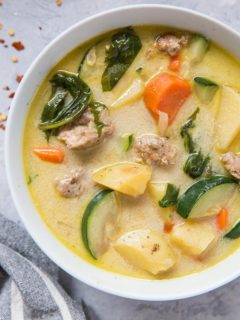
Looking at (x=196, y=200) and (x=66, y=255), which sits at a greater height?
(x=196, y=200)

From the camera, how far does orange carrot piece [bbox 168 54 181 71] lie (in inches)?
111

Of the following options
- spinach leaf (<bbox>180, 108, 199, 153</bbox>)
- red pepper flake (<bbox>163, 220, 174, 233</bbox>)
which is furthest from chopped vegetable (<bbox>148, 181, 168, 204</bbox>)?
spinach leaf (<bbox>180, 108, 199, 153</bbox>)

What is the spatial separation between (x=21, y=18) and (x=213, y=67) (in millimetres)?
1123

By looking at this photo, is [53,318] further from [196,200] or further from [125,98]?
[125,98]

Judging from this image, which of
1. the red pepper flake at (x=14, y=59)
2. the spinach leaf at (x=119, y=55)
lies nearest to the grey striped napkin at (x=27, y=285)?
the red pepper flake at (x=14, y=59)

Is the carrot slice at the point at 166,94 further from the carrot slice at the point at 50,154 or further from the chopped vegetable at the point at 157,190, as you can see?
the carrot slice at the point at 50,154

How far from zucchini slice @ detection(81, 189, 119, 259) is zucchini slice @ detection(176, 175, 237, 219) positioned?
338 millimetres

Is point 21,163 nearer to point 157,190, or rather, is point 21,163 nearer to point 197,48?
point 157,190

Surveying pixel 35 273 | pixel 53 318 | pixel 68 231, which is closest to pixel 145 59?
pixel 68 231

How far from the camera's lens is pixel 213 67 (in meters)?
2.84

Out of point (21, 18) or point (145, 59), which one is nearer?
point (145, 59)

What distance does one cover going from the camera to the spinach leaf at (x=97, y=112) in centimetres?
274

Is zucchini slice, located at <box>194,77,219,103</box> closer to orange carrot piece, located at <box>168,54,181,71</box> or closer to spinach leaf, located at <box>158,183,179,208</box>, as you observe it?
orange carrot piece, located at <box>168,54,181,71</box>

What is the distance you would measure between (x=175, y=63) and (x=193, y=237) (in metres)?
0.88
